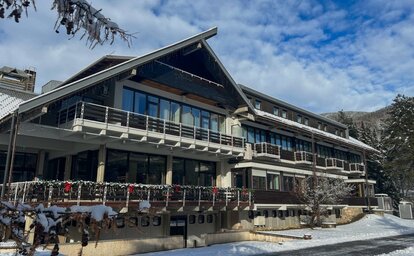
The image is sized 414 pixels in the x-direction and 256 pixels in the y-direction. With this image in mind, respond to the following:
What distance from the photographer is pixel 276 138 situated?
35.8 meters

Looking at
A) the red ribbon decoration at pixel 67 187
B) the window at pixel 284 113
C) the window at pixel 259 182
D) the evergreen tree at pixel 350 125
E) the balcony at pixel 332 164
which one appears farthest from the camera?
the evergreen tree at pixel 350 125

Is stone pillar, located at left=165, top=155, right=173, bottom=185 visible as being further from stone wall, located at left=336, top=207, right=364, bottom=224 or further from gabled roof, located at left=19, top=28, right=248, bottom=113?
stone wall, located at left=336, top=207, right=364, bottom=224

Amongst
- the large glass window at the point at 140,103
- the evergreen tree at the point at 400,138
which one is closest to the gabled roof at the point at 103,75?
the large glass window at the point at 140,103

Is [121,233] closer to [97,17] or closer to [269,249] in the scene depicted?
[269,249]

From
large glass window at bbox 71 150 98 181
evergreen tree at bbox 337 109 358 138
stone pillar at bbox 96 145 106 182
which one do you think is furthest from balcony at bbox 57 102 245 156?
evergreen tree at bbox 337 109 358 138

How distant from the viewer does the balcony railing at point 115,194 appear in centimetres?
1697

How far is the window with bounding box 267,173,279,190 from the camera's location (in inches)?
1264

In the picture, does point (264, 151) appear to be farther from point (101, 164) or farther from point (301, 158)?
point (101, 164)

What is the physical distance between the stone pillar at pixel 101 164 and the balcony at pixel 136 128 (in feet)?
3.76

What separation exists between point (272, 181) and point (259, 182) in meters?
2.36

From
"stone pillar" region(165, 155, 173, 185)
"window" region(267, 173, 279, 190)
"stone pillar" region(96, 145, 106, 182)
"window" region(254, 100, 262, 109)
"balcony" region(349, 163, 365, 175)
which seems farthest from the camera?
"balcony" region(349, 163, 365, 175)

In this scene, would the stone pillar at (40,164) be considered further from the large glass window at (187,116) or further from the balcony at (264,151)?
the balcony at (264,151)

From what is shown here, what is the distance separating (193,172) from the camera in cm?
2761

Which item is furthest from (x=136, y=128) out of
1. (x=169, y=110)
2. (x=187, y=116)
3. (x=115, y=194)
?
(x=187, y=116)
